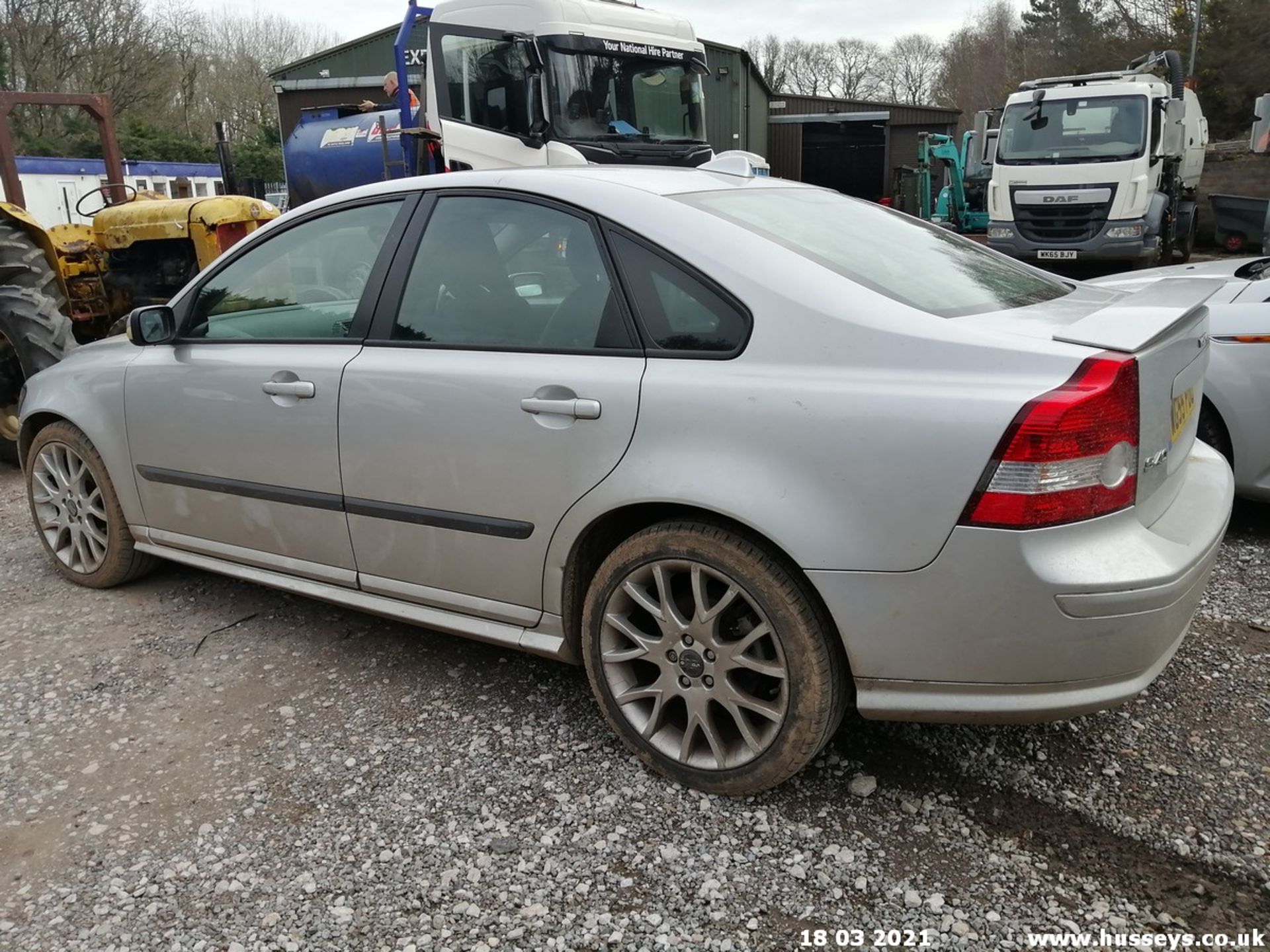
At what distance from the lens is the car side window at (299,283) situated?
129 inches

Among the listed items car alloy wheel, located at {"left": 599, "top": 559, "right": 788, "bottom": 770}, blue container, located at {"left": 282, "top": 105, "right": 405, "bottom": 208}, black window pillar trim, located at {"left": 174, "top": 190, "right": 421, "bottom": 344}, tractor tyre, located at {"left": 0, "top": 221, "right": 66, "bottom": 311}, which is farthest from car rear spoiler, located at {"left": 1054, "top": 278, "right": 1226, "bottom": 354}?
blue container, located at {"left": 282, "top": 105, "right": 405, "bottom": 208}

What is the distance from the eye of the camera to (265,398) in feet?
10.9

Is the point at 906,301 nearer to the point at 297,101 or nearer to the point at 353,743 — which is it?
the point at 353,743

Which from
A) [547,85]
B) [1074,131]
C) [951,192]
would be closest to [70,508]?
[547,85]

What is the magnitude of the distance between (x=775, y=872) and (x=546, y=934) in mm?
550

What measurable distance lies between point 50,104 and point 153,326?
4719mm

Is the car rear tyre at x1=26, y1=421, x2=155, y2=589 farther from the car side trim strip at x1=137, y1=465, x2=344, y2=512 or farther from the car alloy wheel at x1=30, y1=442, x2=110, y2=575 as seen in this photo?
the car side trim strip at x1=137, y1=465, x2=344, y2=512

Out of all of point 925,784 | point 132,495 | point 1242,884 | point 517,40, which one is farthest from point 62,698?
point 517,40

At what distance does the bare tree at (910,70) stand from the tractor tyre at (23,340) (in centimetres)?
6660

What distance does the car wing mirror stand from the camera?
11.8ft

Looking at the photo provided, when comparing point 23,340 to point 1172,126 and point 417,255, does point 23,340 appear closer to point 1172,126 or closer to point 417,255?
point 417,255

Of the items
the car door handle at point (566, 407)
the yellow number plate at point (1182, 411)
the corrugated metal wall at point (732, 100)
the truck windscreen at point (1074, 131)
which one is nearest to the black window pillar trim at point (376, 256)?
the car door handle at point (566, 407)

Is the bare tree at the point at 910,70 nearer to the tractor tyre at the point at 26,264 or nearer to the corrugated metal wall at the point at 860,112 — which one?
the corrugated metal wall at the point at 860,112

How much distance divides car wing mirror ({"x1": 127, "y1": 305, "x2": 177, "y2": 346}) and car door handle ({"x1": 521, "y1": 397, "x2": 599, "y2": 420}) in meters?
1.74
